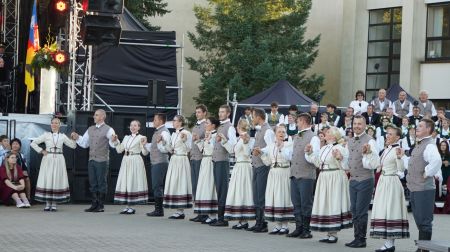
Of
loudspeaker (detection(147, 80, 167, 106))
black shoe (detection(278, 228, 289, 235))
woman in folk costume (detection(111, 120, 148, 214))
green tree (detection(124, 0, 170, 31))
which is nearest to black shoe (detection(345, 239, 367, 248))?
black shoe (detection(278, 228, 289, 235))

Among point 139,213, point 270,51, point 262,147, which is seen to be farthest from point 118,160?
point 270,51

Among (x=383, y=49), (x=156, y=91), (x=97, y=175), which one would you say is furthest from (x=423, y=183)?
(x=383, y=49)

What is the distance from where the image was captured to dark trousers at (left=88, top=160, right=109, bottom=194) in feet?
60.3

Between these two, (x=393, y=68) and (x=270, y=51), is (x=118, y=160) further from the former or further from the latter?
(x=393, y=68)

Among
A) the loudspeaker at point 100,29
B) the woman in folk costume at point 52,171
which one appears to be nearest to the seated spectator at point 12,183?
the woman in folk costume at point 52,171

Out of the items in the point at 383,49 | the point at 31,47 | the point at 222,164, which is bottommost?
the point at 222,164

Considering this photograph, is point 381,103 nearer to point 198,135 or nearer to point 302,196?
point 198,135

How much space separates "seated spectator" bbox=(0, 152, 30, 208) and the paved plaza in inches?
51.9

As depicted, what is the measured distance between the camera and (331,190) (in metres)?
13.8

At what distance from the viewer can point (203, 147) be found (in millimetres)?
16703

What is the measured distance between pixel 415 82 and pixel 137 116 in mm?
15066

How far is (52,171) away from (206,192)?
11.2ft

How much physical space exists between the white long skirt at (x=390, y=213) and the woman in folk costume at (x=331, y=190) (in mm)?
906

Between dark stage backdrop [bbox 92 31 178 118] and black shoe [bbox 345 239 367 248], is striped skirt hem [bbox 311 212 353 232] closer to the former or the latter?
black shoe [bbox 345 239 367 248]
